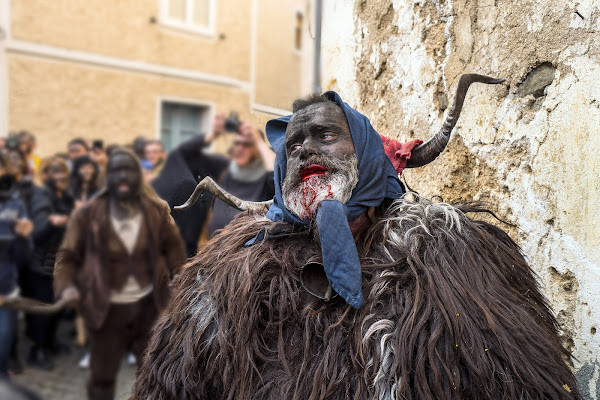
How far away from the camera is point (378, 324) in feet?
5.39

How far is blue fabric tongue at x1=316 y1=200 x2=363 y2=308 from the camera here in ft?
5.45

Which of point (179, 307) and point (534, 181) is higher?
point (534, 181)

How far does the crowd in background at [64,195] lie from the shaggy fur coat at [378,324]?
2.07 feet

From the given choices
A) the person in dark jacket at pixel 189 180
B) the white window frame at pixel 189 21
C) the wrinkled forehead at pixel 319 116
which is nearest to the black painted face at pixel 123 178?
the person in dark jacket at pixel 189 180

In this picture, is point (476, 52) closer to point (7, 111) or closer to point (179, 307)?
point (179, 307)

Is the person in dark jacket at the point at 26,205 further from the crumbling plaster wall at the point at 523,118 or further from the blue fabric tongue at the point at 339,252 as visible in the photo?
the blue fabric tongue at the point at 339,252

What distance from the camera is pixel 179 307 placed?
6.41ft

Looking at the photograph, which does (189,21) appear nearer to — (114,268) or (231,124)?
(231,124)

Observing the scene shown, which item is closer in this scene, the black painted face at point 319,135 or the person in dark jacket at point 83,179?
the black painted face at point 319,135

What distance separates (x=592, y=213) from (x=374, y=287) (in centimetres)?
85

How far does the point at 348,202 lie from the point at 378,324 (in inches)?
15.2

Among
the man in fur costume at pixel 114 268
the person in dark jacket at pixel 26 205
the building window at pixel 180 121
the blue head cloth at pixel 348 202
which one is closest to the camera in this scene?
the blue head cloth at pixel 348 202

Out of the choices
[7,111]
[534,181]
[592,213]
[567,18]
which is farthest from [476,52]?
[7,111]

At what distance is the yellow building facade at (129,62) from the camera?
357 inches
